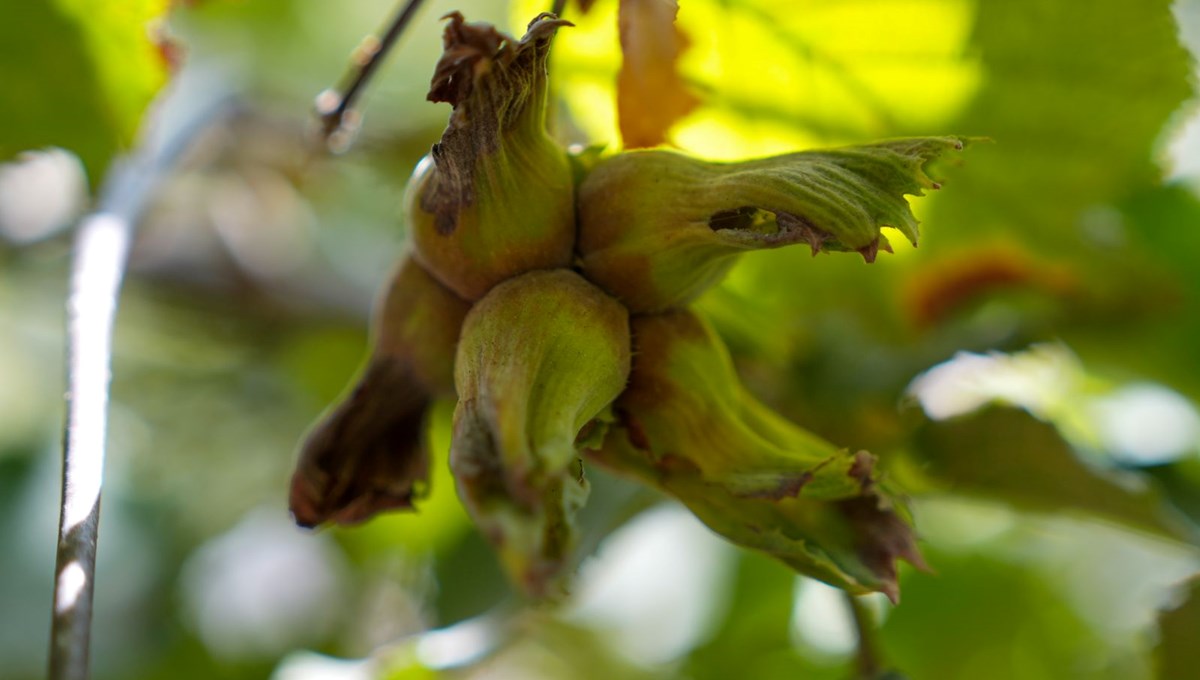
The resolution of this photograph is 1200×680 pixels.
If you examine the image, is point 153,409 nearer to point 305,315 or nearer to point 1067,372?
point 305,315

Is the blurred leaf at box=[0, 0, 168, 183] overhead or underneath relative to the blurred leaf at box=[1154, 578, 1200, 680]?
overhead

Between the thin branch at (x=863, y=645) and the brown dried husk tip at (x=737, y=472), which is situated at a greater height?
the brown dried husk tip at (x=737, y=472)

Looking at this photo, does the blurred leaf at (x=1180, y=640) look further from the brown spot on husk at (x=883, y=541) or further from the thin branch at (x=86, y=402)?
the thin branch at (x=86, y=402)

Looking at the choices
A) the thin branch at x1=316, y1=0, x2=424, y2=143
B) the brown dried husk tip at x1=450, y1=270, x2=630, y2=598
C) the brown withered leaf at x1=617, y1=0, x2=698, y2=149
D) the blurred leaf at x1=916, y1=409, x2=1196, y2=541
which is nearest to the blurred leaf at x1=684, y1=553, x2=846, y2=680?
the blurred leaf at x1=916, y1=409, x2=1196, y2=541

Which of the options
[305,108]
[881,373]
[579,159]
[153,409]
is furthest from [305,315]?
[579,159]

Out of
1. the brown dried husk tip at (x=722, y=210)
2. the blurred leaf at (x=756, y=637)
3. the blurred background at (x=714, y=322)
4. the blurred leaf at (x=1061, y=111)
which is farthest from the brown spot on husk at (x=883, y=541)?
the blurred leaf at (x=756, y=637)

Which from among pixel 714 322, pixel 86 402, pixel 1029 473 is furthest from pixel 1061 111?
pixel 86 402

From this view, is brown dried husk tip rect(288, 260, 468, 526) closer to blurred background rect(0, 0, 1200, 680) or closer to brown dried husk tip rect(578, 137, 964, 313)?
brown dried husk tip rect(578, 137, 964, 313)
